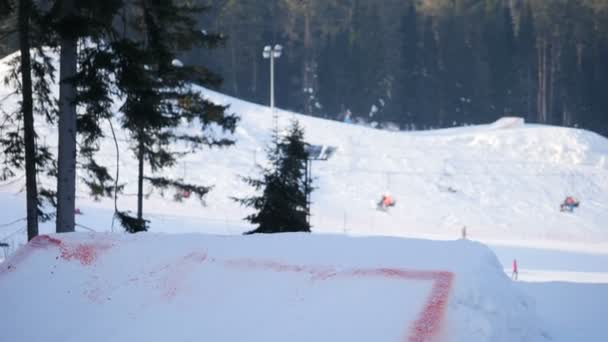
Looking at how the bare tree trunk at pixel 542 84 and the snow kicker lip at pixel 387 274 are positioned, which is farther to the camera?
the bare tree trunk at pixel 542 84

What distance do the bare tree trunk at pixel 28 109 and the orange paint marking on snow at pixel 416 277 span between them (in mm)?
7517

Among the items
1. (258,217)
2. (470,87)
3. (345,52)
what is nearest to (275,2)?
(345,52)

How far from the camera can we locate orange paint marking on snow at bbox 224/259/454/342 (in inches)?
211

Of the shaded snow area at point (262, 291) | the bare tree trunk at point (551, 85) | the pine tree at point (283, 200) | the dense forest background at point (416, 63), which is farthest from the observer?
the bare tree trunk at point (551, 85)

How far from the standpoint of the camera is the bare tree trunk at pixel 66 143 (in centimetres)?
1150

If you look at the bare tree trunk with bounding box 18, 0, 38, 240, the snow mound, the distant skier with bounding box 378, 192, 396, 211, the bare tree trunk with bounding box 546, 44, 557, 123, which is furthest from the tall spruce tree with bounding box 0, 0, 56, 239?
the bare tree trunk with bounding box 546, 44, 557, 123

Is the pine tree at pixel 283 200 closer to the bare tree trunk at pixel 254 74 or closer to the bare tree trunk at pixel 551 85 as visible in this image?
the bare tree trunk at pixel 254 74

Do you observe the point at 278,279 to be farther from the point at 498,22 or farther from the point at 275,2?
the point at 498,22

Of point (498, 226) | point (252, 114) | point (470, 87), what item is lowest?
point (498, 226)

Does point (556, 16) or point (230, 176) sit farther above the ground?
point (556, 16)

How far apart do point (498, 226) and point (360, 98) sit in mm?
38067

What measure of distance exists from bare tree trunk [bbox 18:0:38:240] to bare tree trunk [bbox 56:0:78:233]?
1049mm

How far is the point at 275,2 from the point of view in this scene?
71938 mm

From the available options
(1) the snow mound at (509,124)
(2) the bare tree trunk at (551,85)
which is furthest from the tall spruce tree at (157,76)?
(2) the bare tree trunk at (551,85)
